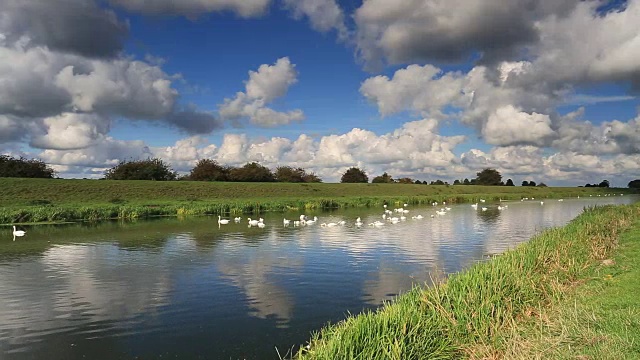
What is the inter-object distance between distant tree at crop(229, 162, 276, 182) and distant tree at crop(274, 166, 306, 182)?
4026 millimetres

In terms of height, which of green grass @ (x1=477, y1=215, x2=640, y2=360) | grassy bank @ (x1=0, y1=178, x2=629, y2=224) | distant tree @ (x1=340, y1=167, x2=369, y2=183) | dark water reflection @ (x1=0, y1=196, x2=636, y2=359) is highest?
distant tree @ (x1=340, y1=167, x2=369, y2=183)

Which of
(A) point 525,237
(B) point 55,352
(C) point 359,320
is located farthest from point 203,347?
(A) point 525,237

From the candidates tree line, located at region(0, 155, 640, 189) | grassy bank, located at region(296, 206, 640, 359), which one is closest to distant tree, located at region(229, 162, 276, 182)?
tree line, located at region(0, 155, 640, 189)

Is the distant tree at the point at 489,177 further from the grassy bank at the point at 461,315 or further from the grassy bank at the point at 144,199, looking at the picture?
the grassy bank at the point at 461,315

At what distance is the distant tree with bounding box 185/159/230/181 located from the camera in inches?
3666

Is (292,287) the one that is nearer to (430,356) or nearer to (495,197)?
(430,356)

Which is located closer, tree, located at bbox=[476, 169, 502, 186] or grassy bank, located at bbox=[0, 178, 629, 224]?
grassy bank, located at bbox=[0, 178, 629, 224]

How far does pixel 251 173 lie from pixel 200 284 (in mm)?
85087

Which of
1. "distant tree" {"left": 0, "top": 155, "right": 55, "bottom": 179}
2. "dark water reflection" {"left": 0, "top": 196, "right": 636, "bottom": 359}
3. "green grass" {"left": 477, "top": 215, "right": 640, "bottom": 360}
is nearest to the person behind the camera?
"green grass" {"left": 477, "top": 215, "right": 640, "bottom": 360}

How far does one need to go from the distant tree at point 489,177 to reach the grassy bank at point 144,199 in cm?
6866

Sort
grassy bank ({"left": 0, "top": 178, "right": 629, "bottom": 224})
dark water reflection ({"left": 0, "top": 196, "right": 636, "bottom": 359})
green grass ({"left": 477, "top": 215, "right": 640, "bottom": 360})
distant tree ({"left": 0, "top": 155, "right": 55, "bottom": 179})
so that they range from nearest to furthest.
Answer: green grass ({"left": 477, "top": 215, "right": 640, "bottom": 360}) < dark water reflection ({"left": 0, "top": 196, "right": 636, "bottom": 359}) < grassy bank ({"left": 0, "top": 178, "right": 629, "bottom": 224}) < distant tree ({"left": 0, "top": 155, "right": 55, "bottom": 179})

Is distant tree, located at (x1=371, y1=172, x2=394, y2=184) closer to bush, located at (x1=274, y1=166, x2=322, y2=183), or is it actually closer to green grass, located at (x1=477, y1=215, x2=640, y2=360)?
bush, located at (x1=274, y1=166, x2=322, y2=183)

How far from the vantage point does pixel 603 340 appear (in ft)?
23.0

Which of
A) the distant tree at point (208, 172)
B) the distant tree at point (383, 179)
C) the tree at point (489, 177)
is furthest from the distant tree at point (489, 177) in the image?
the distant tree at point (208, 172)
